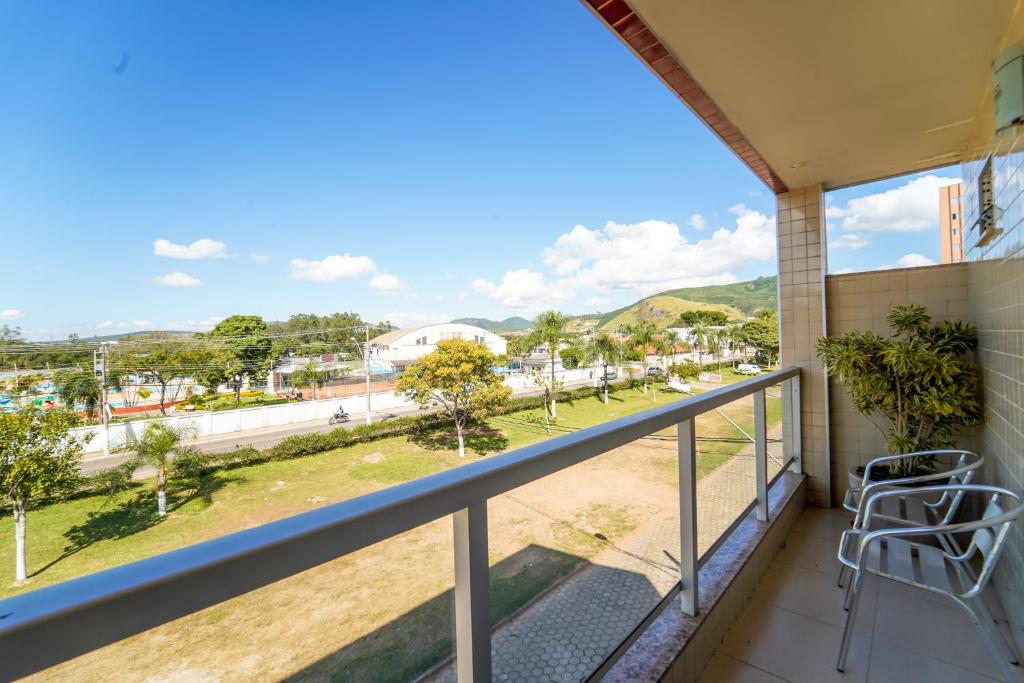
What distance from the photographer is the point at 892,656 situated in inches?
61.5

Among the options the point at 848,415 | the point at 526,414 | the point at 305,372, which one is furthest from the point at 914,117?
the point at 305,372

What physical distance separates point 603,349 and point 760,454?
739 inches

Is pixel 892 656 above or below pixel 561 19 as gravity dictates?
below

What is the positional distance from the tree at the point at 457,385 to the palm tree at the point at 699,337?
950cm

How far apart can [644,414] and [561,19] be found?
1552 cm

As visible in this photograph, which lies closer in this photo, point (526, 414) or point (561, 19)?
point (561, 19)

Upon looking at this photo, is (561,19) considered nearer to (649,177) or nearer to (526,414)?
(526,414)

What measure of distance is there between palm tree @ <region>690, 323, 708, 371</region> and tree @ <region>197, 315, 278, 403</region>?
21.4m

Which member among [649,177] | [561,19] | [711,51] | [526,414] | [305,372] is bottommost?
[526,414]

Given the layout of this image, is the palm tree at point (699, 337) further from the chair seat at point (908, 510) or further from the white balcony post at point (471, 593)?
the white balcony post at point (471, 593)

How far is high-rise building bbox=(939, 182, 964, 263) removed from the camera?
2.63m

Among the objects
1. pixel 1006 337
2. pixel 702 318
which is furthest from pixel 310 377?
pixel 1006 337

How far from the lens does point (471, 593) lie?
2.48 feet

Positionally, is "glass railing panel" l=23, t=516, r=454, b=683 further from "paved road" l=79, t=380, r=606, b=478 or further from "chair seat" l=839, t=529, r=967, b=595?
"paved road" l=79, t=380, r=606, b=478
